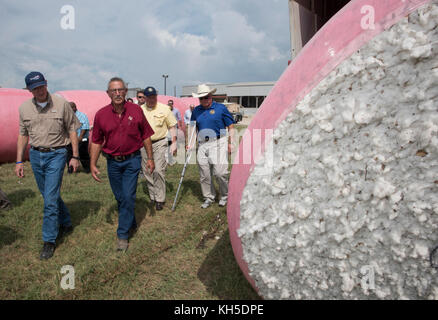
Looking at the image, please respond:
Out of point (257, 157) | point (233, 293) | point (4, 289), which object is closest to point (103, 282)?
point (4, 289)

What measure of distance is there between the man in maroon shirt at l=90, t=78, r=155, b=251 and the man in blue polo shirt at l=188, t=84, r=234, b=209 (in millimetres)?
1274

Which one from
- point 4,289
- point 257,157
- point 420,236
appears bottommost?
point 4,289

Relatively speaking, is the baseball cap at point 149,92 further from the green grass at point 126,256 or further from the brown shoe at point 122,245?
the brown shoe at point 122,245

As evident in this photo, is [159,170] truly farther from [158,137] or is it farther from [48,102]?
[48,102]

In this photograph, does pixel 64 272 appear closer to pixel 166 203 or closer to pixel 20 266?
pixel 20 266

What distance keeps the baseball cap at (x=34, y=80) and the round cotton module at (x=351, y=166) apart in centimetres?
286

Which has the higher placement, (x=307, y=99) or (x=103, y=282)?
(x=307, y=99)

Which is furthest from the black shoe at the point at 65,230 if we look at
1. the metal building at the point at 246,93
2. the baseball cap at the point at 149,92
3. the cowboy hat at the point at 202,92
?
the metal building at the point at 246,93

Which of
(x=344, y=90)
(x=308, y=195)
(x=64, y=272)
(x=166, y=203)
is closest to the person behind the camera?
(x=344, y=90)

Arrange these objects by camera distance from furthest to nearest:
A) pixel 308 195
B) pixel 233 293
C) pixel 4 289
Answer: pixel 4 289 → pixel 233 293 → pixel 308 195

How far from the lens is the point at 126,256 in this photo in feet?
10.7

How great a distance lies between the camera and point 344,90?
4.76ft

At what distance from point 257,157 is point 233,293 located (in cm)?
154

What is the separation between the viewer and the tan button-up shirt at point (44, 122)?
10.9 ft
